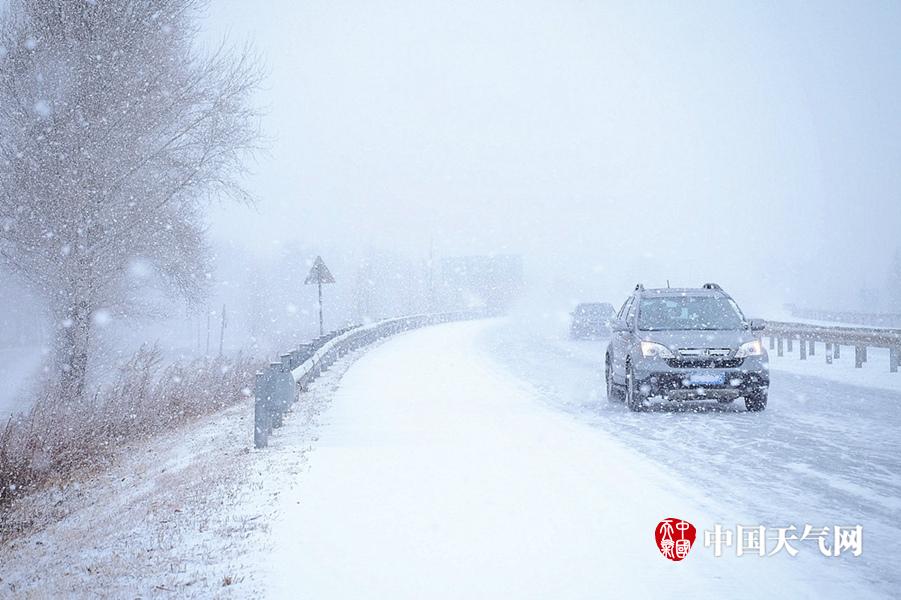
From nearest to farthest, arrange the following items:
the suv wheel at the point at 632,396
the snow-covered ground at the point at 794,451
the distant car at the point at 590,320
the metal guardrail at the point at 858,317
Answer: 1. the snow-covered ground at the point at 794,451
2. the suv wheel at the point at 632,396
3. the distant car at the point at 590,320
4. the metal guardrail at the point at 858,317

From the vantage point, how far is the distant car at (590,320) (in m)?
31.1

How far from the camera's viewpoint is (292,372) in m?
10.8

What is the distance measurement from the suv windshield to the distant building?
320ft

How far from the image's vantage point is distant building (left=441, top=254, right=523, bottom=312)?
111 m

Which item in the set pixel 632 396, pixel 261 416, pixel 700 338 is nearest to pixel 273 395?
pixel 261 416

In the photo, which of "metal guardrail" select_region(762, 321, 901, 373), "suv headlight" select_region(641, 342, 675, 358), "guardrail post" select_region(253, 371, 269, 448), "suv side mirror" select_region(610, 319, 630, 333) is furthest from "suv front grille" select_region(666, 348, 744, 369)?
"metal guardrail" select_region(762, 321, 901, 373)

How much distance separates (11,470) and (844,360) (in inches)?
867

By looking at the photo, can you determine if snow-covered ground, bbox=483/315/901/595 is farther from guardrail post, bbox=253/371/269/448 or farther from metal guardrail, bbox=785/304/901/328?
metal guardrail, bbox=785/304/901/328

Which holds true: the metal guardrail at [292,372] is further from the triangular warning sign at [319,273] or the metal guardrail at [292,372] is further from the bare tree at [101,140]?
the bare tree at [101,140]

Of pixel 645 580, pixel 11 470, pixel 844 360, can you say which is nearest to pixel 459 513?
pixel 645 580

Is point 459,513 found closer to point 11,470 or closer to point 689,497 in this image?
point 689,497

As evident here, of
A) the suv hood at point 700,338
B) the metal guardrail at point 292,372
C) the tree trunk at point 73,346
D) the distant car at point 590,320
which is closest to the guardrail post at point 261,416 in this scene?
the metal guardrail at point 292,372

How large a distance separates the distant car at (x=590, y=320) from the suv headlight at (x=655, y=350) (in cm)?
2040

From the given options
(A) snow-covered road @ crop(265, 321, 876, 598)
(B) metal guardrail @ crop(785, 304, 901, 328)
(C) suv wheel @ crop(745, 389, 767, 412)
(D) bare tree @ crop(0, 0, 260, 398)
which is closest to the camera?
(A) snow-covered road @ crop(265, 321, 876, 598)
